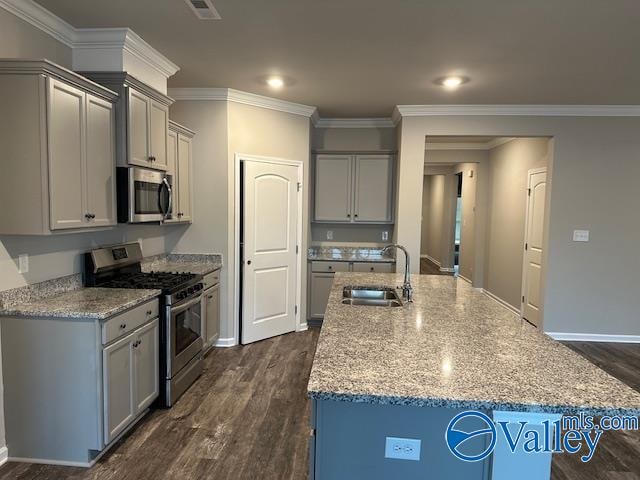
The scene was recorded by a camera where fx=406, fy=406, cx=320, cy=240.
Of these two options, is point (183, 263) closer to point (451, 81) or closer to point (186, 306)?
point (186, 306)

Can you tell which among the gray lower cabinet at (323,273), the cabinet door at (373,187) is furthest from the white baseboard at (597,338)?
the cabinet door at (373,187)

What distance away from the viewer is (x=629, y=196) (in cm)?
461

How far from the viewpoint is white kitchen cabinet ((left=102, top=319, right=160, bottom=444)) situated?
228 cm

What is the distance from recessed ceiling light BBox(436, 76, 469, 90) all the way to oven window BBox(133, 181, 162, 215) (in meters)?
2.63

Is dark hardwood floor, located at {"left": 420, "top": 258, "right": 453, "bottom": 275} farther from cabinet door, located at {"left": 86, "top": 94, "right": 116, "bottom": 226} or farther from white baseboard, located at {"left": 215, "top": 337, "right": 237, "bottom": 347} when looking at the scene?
cabinet door, located at {"left": 86, "top": 94, "right": 116, "bottom": 226}

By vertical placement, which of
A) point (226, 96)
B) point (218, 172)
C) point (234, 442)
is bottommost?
point (234, 442)

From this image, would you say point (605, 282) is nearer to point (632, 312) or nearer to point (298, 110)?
point (632, 312)

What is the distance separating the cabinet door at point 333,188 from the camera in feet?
17.0

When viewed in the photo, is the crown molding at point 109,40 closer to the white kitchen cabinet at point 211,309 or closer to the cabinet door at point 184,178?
the cabinet door at point 184,178

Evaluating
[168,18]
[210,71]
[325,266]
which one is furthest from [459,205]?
[168,18]

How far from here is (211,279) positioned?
3924 mm

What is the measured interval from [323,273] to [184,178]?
6.63 ft

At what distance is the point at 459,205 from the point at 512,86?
5.96 meters

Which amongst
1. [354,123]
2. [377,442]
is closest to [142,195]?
[377,442]
